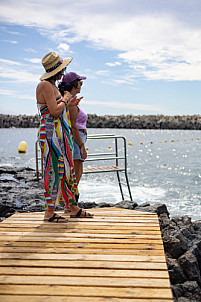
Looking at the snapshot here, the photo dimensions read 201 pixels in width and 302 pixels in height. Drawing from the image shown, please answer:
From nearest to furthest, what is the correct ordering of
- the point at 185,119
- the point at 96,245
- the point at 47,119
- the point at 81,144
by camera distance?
1. the point at 96,245
2. the point at 47,119
3. the point at 81,144
4. the point at 185,119

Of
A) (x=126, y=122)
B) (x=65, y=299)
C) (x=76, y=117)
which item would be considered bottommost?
(x=65, y=299)

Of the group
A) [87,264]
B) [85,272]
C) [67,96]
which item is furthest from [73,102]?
[85,272]

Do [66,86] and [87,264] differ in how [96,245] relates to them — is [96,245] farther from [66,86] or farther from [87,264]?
[66,86]

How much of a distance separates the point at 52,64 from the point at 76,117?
688 mm

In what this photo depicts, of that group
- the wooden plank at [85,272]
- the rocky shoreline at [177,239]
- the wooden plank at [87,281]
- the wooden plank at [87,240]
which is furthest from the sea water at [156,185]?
the wooden plank at [87,281]

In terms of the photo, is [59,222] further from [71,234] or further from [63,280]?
[63,280]

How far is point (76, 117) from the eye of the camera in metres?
4.46

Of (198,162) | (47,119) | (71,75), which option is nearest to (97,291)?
(47,119)

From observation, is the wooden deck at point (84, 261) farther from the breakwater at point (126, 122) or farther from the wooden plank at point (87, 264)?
the breakwater at point (126, 122)

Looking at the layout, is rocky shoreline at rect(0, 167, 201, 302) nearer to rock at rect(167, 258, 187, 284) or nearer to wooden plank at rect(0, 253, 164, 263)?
rock at rect(167, 258, 187, 284)

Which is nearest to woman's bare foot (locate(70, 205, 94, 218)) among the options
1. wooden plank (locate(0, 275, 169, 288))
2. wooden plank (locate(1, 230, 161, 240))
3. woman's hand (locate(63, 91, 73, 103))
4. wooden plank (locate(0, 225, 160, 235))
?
wooden plank (locate(0, 225, 160, 235))

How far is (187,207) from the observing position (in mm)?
9250

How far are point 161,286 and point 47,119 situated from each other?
2141 millimetres

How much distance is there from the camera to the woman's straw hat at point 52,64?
4070 millimetres
